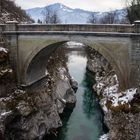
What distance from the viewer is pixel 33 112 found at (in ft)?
110

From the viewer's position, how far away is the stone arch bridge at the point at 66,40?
101 feet

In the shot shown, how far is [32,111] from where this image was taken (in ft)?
109

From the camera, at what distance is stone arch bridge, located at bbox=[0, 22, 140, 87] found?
3069cm

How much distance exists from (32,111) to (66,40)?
8.04m

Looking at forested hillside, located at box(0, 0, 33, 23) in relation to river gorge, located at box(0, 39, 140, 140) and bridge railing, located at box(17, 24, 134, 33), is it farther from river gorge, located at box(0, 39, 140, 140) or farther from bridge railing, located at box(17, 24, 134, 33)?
bridge railing, located at box(17, 24, 134, 33)

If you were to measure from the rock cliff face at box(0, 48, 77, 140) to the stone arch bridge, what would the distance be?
7.17ft

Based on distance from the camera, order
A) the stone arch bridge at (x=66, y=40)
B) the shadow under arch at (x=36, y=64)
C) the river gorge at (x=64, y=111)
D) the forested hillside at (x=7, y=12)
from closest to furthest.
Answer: the river gorge at (x=64, y=111) < the stone arch bridge at (x=66, y=40) < the shadow under arch at (x=36, y=64) < the forested hillside at (x=7, y=12)

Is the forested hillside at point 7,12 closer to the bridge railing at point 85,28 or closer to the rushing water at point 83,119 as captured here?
the rushing water at point 83,119

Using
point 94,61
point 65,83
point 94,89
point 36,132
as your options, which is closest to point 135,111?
point 36,132

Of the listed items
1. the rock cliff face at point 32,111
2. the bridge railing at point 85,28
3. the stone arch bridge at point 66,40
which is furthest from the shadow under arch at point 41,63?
the bridge railing at point 85,28

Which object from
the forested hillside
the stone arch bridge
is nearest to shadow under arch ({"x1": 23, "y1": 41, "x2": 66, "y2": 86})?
the stone arch bridge

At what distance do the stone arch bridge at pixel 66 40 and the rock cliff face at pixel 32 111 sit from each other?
218cm

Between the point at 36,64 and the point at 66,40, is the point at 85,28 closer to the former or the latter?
the point at 66,40

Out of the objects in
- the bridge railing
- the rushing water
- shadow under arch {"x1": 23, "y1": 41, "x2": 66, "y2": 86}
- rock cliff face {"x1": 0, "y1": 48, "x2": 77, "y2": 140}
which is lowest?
the rushing water
